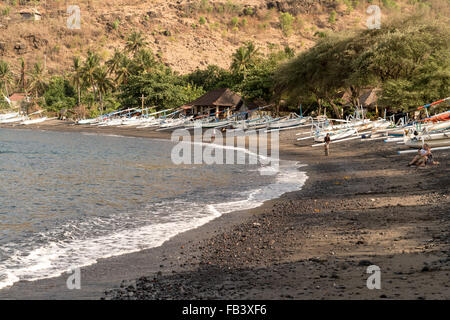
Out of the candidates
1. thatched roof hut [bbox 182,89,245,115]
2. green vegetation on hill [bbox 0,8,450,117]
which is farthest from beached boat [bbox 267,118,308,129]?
thatched roof hut [bbox 182,89,245,115]

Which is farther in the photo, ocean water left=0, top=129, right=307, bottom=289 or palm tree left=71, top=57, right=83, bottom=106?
palm tree left=71, top=57, right=83, bottom=106

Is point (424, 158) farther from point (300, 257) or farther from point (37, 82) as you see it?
point (37, 82)

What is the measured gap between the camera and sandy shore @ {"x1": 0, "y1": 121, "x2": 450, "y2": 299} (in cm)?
708

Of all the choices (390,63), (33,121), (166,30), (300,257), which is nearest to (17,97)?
(33,121)

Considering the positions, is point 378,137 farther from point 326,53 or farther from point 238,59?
point 238,59

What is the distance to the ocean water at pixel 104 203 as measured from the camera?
1080 cm

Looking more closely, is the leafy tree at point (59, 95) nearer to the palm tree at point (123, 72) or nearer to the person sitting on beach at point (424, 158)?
the palm tree at point (123, 72)

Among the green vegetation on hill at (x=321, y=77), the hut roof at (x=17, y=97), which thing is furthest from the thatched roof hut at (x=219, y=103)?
the hut roof at (x=17, y=97)

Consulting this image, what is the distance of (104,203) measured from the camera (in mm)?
17469

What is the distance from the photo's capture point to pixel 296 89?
53.4 meters

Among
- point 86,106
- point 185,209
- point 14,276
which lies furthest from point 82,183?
point 86,106

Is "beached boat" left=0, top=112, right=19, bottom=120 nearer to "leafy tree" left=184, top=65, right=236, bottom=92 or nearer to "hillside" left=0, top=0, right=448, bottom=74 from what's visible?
"leafy tree" left=184, top=65, right=236, bottom=92

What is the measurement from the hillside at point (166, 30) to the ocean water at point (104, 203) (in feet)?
376

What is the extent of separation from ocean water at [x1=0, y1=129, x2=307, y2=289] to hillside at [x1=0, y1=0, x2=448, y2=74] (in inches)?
4506
